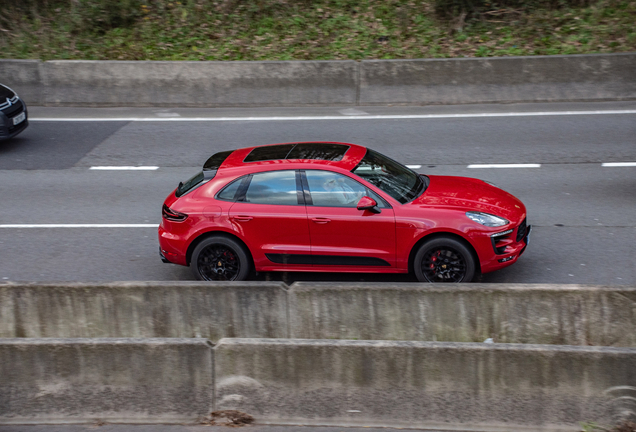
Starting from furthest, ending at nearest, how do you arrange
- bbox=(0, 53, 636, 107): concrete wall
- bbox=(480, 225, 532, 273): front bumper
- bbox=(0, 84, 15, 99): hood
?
1. bbox=(0, 53, 636, 107): concrete wall
2. bbox=(0, 84, 15, 99): hood
3. bbox=(480, 225, 532, 273): front bumper

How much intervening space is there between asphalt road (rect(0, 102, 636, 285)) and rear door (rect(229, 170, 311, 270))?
59cm

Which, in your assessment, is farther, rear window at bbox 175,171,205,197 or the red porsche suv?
rear window at bbox 175,171,205,197

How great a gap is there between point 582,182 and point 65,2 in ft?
50.2

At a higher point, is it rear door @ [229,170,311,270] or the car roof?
the car roof

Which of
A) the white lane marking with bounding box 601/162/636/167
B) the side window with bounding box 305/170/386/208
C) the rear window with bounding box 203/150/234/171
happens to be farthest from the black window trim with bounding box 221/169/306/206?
the white lane marking with bounding box 601/162/636/167

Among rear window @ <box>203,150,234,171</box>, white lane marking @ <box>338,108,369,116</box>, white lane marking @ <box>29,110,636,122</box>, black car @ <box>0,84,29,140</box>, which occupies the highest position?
rear window @ <box>203,150,234,171</box>

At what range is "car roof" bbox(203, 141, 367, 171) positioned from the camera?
7.86m

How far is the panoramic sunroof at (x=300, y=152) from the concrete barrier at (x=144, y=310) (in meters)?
2.16

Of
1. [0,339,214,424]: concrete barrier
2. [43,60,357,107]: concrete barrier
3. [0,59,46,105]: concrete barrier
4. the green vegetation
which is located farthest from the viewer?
the green vegetation

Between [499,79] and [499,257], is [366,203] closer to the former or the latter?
[499,257]

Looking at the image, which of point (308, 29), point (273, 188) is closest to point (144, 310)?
point (273, 188)

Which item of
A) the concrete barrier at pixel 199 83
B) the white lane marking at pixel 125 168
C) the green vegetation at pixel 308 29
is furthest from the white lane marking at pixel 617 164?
the white lane marking at pixel 125 168

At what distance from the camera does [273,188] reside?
7762 millimetres

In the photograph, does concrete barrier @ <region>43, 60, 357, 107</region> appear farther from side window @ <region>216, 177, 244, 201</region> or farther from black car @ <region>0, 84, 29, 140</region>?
side window @ <region>216, 177, 244, 201</region>
